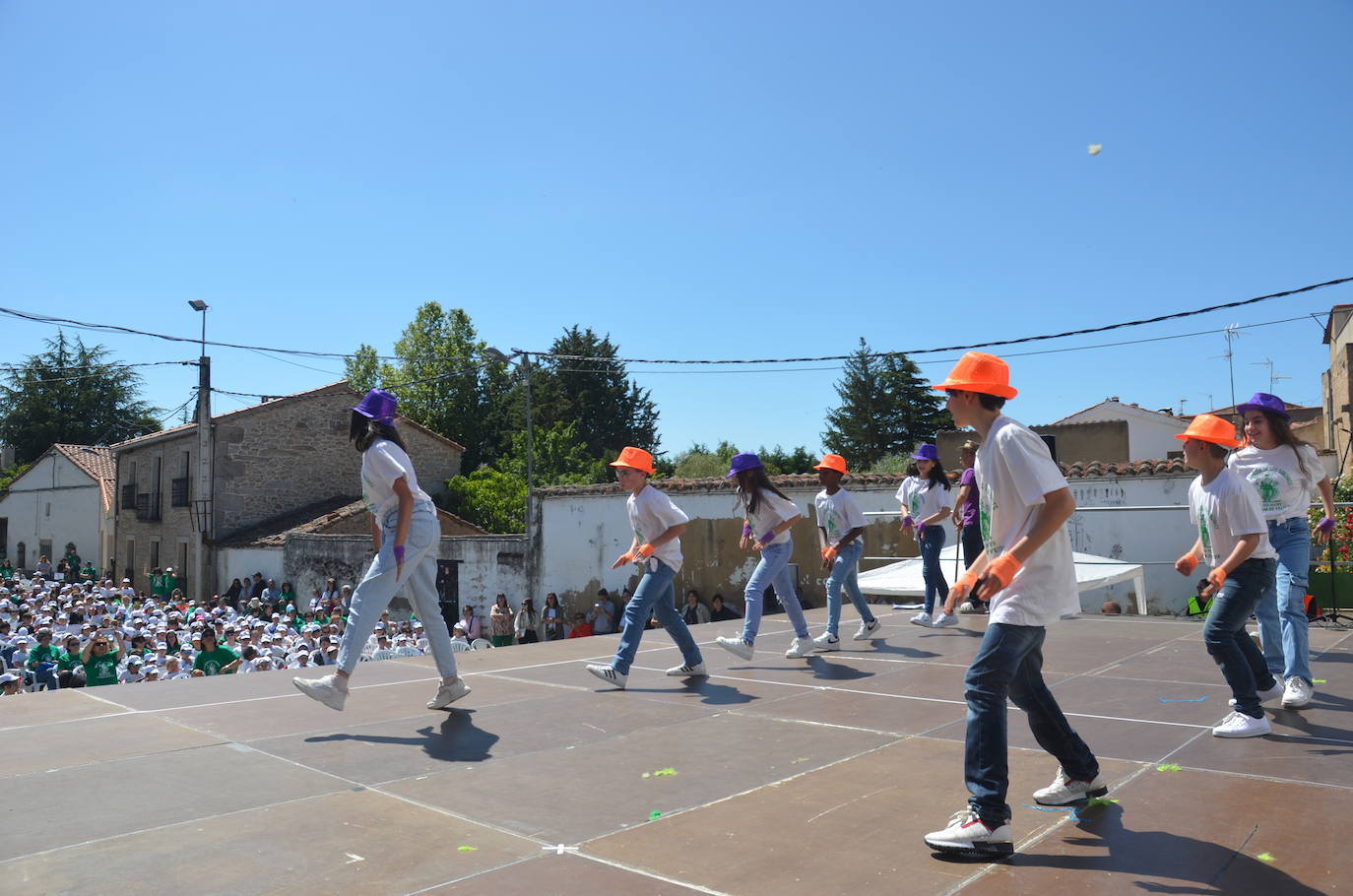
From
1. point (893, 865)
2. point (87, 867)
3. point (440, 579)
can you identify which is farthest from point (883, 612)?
point (440, 579)

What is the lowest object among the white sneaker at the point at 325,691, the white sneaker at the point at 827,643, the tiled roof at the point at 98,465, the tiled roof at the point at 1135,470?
the white sneaker at the point at 827,643

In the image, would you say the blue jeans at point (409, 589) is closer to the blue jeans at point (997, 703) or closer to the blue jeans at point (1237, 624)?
the blue jeans at point (997, 703)

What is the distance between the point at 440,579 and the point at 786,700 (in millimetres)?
21226

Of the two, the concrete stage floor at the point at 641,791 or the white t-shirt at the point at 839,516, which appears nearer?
the concrete stage floor at the point at 641,791

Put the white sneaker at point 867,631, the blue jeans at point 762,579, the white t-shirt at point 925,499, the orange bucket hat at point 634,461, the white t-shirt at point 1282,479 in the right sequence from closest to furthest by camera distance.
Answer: the white t-shirt at point 1282,479 < the orange bucket hat at point 634,461 < the blue jeans at point 762,579 < the white sneaker at point 867,631 < the white t-shirt at point 925,499

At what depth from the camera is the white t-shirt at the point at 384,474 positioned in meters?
5.36

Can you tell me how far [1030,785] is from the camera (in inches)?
156

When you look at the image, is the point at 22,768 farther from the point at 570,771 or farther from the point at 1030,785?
the point at 1030,785

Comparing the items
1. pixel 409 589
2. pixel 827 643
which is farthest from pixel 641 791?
pixel 827 643

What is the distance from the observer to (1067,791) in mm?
3637

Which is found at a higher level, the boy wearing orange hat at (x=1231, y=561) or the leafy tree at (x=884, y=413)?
the leafy tree at (x=884, y=413)

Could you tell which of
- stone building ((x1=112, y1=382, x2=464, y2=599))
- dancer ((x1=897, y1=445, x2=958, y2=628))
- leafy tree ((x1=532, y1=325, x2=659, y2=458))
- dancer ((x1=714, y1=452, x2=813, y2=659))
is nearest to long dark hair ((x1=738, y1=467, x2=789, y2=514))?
dancer ((x1=714, y1=452, x2=813, y2=659))

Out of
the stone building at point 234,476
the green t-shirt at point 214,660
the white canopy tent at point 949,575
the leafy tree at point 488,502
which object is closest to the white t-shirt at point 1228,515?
the white canopy tent at point 949,575

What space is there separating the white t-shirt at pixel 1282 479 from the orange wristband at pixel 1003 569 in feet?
9.73
